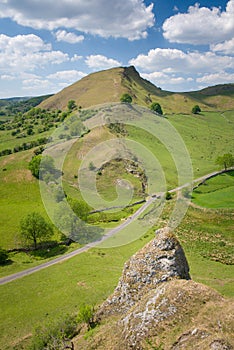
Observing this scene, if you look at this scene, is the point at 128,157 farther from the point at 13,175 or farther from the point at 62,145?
the point at 13,175

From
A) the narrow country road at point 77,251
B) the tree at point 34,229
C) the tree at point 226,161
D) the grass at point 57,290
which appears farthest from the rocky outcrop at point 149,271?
the tree at point 226,161

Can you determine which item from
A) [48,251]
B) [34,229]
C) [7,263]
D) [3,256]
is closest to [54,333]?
[7,263]

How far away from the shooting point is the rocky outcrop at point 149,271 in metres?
22.3

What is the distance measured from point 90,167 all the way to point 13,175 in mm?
30449

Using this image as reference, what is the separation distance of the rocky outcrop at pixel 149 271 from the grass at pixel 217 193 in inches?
2102

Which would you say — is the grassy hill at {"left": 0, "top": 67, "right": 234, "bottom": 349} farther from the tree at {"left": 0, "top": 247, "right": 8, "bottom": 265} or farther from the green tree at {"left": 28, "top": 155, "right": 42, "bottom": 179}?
the green tree at {"left": 28, "top": 155, "right": 42, "bottom": 179}

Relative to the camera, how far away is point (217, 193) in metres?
84.2

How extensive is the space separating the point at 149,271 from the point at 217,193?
68328mm

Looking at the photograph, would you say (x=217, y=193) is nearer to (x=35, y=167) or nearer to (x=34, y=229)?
(x=34, y=229)

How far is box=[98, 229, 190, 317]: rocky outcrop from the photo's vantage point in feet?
73.3

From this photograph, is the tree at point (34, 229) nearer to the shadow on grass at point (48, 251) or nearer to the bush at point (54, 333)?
the shadow on grass at point (48, 251)

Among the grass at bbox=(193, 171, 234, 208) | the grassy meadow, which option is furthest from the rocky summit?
the grass at bbox=(193, 171, 234, 208)

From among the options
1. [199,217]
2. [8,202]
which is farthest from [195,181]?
[8,202]

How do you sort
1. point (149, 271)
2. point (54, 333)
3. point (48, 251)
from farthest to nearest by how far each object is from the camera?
point (48, 251) < point (54, 333) < point (149, 271)
